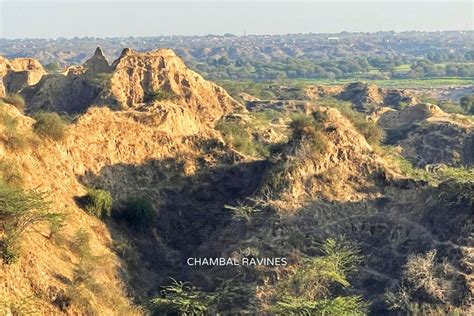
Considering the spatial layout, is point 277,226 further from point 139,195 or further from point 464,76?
point 464,76

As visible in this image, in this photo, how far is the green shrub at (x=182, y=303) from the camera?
2109cm

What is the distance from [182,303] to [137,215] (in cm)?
694

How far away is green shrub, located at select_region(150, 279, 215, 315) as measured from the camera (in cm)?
2109

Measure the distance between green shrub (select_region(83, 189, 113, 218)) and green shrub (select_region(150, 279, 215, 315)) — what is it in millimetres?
5390

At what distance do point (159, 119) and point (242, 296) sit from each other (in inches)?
555

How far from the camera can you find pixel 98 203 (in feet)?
83.7

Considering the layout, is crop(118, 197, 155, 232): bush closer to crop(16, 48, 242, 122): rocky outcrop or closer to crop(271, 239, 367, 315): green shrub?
crop(271, 239, 367, 315): green shrub

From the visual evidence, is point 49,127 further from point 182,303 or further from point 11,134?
point 182,303

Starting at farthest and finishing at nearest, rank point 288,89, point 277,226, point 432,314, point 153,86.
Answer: point 288,89
point 153,86
point 277,226
point 432,314

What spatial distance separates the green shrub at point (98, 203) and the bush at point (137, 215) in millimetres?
1067

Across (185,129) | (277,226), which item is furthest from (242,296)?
(185,129)

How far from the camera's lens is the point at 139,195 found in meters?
28.4

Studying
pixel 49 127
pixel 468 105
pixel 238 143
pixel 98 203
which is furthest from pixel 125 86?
pixel 468 105

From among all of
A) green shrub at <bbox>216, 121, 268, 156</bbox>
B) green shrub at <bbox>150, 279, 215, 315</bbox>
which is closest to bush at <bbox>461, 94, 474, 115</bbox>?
green shrub at <bbox>216, 121, 268, 156</bbox>
